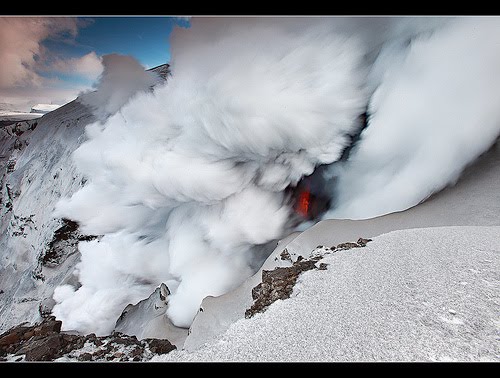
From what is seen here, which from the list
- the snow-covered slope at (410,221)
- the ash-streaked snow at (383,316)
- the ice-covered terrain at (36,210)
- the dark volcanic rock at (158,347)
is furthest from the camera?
the ice-covered terrain at (36,210)

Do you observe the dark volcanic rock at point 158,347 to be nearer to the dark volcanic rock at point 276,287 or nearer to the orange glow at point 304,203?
the dark volcanic rock at point 276,287

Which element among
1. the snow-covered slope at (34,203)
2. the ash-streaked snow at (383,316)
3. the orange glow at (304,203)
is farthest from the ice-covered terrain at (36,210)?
the ash-streaked snow at (383,316)

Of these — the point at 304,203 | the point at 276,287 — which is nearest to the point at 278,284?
the point at 276,287

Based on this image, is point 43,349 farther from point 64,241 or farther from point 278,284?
point 64,241

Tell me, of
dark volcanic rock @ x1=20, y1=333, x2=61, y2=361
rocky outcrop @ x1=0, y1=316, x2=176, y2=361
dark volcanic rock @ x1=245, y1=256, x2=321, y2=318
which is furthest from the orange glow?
dark volcanic rock @ x1=20, y1=333, x2=61, y2=361

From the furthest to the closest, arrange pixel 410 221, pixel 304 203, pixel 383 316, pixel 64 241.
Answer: pixel 64 241, pixel 304 203, pixel 410 221, pixel 383 316
